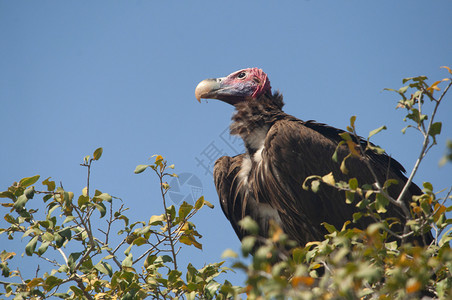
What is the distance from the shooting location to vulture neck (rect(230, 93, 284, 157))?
216 inches

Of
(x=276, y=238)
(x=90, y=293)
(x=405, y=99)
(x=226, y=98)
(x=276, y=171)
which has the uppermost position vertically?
(x=226, y=98)

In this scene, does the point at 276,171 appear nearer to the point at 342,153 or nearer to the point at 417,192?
the point at 342,153

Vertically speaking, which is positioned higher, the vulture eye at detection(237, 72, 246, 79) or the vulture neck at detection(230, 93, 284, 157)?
the vulture eye at detection(237, 72, 246, 79)

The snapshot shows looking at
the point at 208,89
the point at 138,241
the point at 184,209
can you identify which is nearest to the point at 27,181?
the point at 138,241

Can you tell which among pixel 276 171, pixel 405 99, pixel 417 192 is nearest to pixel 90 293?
pixel 276 171

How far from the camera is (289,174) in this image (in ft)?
16.0

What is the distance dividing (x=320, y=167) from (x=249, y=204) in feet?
2.85

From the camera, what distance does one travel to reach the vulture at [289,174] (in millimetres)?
4902

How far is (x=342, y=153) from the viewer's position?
5074mm

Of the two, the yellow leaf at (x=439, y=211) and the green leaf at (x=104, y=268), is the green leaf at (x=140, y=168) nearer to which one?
the green leaf at (x=104, y=268)

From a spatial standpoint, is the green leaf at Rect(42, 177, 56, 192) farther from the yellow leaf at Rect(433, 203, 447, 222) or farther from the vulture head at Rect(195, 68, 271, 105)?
the vulture head at Rect(195, 68, 271, 105)

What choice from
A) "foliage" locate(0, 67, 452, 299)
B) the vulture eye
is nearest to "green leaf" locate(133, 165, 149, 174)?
"foliage" locate(0, 67, 452, 299)

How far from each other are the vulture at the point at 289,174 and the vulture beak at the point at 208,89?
27.8 inches

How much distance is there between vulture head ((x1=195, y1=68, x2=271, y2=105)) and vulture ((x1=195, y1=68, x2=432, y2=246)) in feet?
1.87
